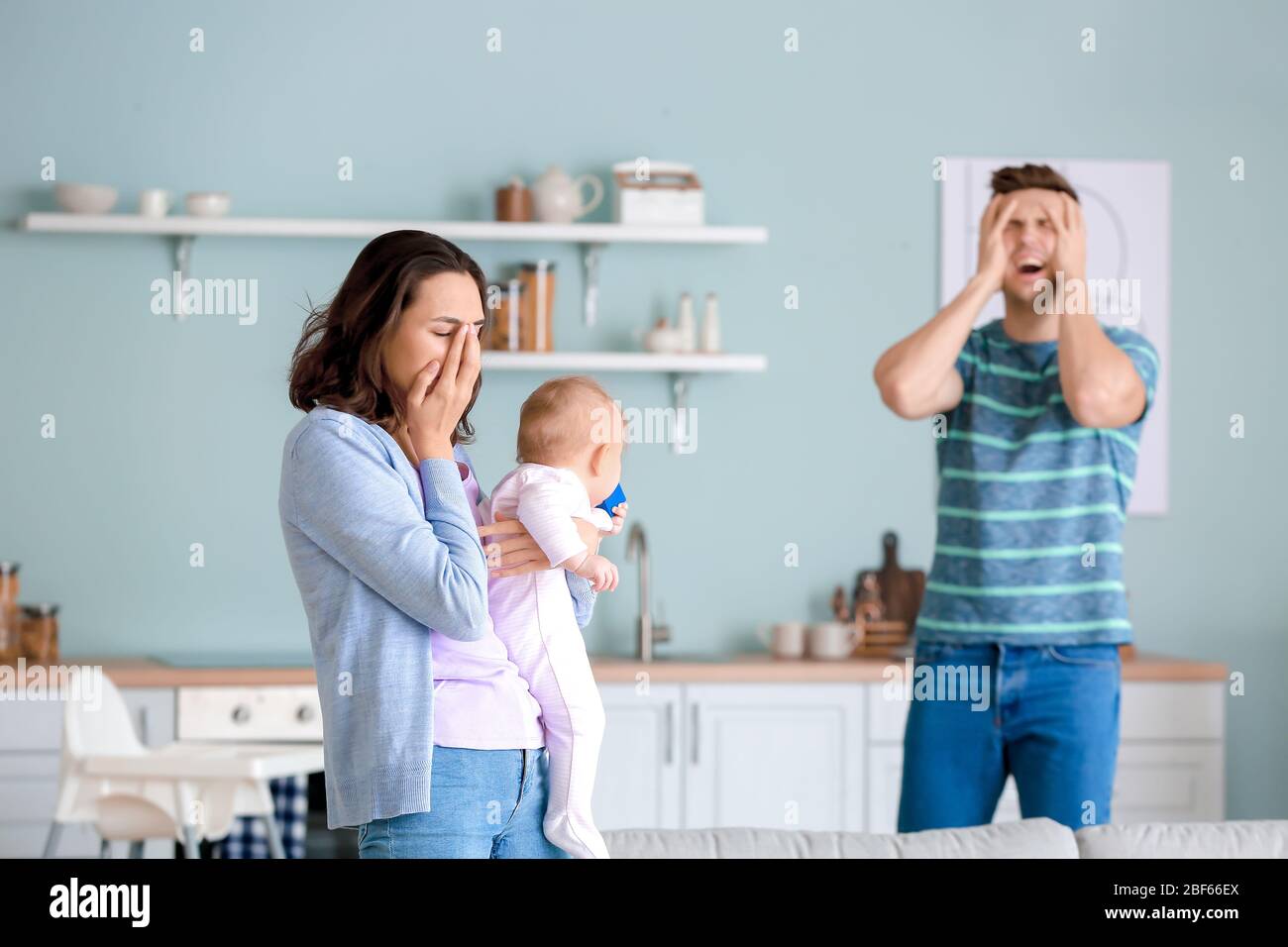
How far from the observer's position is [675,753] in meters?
3.29

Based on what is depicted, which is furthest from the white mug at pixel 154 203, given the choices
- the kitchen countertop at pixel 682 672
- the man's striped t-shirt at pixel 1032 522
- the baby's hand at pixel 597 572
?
the baby's hand at pixel 597 572

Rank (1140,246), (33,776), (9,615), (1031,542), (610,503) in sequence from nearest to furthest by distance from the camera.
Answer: (610,503) → (1031,542) → (33,776) → (9,615) → (1140,246)

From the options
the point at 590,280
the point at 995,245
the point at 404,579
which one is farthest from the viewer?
the point at 590,280

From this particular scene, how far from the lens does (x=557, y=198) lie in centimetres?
361

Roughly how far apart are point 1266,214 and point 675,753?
86.5 inches

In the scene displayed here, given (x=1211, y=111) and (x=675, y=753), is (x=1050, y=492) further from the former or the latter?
(x=1211, y=111)

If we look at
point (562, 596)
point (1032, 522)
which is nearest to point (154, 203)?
point (1032, 522)

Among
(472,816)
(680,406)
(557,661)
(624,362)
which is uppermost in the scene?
(624,362)

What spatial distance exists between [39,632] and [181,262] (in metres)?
0.97

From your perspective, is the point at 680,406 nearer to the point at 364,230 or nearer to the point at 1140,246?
the point at 364,230

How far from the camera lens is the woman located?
106 centimetres

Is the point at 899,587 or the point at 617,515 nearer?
the point at 617,515

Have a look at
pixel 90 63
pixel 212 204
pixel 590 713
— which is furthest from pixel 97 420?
pixel 590 713

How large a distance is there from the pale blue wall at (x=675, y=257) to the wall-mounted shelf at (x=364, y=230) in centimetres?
6
